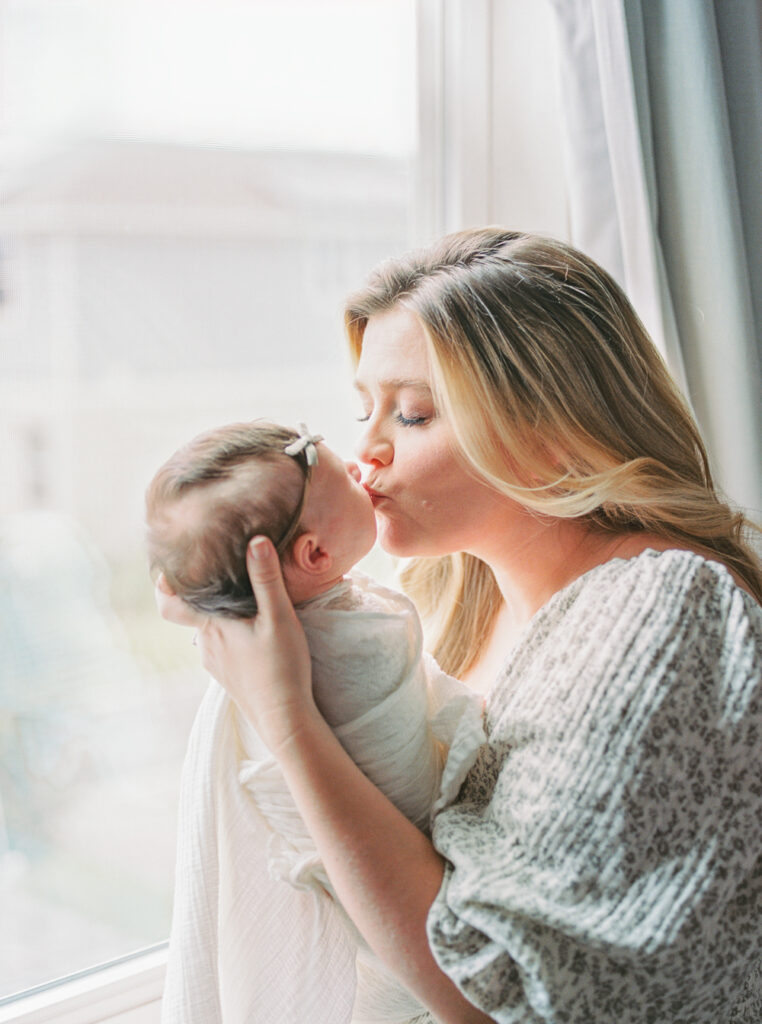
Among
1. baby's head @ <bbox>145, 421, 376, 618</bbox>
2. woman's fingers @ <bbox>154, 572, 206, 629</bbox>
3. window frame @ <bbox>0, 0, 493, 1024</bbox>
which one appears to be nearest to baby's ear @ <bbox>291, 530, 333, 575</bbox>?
baby's head @ <bbox>145, 421, 376, 618</bbox>

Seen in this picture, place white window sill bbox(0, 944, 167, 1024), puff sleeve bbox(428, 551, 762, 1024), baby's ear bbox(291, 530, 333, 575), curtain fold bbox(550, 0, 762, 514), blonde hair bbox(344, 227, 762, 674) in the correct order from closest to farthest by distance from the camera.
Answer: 1. puff sleeve bbox(428, 551, 762, 1024)
2. baby's ear bbox(291, 530, 333, 575)
3. blonde hair bbox(344, 227, 762, 674)
4. white window sill bbox(0, 944, 167, 1024)
5. curtain fold bbox(550, 0, 762, 514)

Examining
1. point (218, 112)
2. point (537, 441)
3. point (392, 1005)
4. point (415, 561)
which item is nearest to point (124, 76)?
point (218, 112)

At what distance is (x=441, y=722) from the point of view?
1.02 meters

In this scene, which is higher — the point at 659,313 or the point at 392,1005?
the point at 659,313

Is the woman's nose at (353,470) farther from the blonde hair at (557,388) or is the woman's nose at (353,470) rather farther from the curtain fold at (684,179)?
the curtain fold at (684,179)

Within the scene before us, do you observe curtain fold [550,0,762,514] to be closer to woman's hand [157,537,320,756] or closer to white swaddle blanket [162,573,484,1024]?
white swaddle blanket [162,573,484,1024]

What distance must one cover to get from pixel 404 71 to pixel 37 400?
0.82m

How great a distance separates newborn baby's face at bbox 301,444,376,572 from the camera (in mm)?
943

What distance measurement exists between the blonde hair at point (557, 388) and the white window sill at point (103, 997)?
0.94m

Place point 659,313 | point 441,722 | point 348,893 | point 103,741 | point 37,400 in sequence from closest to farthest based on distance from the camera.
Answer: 1. point 348,893
2. point 441,722
3. point 37,400
4. point 103,741
5. point 659,313

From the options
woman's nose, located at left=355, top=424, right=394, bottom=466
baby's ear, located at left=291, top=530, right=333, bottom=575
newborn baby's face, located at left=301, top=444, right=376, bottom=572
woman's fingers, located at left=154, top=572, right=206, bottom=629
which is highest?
woman's nose, located at left=355, top=424, right=394, bottom=466

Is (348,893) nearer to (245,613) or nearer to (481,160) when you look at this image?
(245,613)

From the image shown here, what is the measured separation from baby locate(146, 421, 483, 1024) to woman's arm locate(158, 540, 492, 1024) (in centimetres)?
3

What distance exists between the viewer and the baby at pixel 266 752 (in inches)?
35.4
